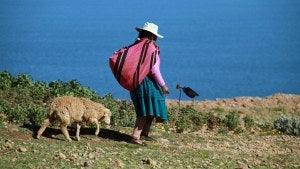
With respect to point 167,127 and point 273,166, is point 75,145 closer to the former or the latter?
point 273,166

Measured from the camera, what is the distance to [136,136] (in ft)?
38.7

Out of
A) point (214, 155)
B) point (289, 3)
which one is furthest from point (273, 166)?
point (289, 3)

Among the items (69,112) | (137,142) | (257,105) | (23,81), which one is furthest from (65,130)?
(257,105)

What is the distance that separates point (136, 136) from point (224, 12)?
4387 inches

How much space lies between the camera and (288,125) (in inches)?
625

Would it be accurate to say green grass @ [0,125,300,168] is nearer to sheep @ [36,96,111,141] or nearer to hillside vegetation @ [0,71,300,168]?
hillside vegetation @ [0,71,300,168]

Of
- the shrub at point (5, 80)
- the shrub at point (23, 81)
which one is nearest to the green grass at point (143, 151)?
the shrub at point (5, 80)

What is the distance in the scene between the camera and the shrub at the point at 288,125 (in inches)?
614

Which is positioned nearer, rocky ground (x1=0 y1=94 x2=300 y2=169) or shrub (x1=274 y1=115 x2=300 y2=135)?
rocky ground (x1=0 y1=94 x2=300 y2=169)

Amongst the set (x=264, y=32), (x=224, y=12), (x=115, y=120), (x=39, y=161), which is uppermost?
(x=224, y=12)

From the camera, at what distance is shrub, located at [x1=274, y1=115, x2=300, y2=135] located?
15594mm

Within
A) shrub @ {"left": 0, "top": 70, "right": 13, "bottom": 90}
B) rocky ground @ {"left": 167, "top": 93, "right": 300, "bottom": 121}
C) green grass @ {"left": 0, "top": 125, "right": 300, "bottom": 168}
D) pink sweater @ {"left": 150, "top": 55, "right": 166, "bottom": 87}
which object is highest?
rocky ground @ {"left": 167, "top": 93, "right": 300, "bottom": 121}

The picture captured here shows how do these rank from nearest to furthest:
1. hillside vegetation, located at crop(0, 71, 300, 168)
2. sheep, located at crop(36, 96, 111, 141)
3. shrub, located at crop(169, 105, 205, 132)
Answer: hillside vegetation, located at crop(0, 71, 300, 168), sheep, located at crop(36, 96, 111, 141), shrub, located at crop(169, 105, 205, 132)

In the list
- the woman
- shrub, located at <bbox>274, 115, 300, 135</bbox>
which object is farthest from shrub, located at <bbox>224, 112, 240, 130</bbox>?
the woman
